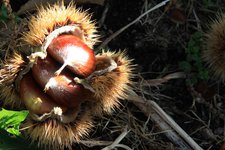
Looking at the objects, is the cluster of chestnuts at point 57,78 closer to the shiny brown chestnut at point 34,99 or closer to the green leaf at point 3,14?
the shiny brown chestnut at point 34,99

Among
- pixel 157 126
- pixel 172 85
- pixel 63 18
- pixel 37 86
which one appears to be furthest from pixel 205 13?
pixel 37 86

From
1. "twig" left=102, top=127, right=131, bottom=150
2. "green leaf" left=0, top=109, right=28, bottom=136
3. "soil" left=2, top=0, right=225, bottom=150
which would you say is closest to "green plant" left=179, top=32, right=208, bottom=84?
"soil" left=2, top=0, right=225, bottom=150

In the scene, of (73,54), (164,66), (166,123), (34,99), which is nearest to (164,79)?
(164,66)

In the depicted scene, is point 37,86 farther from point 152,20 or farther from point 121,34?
point 152,20

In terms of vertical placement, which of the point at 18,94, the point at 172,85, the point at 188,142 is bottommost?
the point at 188,142

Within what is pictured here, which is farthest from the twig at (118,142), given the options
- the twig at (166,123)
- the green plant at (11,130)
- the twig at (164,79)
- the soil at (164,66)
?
the green plant at (11,130)

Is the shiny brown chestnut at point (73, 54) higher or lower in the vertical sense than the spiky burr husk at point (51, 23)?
lower
